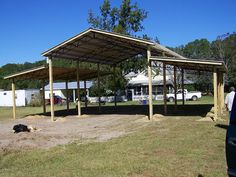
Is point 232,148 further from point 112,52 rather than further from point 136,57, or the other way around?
point 136,57

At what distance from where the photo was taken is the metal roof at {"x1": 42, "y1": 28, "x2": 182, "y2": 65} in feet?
69.9

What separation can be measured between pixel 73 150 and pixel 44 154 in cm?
93

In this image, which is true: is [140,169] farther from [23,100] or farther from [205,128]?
[23,100]

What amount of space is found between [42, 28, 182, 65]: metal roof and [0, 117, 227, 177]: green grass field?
929 centimetres

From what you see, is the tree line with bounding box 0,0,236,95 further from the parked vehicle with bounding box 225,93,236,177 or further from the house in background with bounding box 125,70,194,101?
the parked vehicle with bounding box 225,93,236,177

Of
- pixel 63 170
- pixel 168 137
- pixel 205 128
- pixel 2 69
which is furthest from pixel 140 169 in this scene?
pixel 2 69

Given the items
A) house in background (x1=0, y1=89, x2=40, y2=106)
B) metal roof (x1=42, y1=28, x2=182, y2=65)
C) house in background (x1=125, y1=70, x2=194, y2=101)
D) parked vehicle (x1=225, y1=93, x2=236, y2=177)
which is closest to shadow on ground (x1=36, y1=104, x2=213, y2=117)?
metal roof (x1=42, y1=28, x2=182, y2=65)

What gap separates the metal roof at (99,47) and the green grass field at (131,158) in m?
9.29

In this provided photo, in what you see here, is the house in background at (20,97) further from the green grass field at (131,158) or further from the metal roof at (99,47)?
the green grass field at (131,158)

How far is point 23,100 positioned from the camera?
56.3 m

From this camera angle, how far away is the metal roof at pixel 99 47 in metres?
21.3

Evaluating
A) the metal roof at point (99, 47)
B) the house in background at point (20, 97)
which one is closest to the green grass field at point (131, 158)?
the metal roof at point (99, 47)

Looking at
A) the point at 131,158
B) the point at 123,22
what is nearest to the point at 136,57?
the point at 123,22

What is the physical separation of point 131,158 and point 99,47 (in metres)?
17.8
